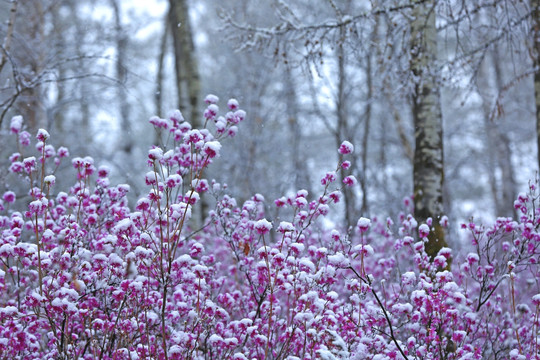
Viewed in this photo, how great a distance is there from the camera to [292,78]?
452 inches

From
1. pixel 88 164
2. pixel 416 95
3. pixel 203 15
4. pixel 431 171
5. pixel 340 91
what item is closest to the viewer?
pixel 88 164

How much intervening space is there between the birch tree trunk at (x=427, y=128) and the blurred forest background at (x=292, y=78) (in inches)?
2.7

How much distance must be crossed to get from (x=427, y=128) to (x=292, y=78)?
6273 millimetres

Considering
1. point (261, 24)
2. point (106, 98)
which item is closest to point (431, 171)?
point (106, 98)

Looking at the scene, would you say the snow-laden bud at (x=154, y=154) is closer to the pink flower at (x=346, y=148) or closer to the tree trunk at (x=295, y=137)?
the pink flower at (x=346, y=148)

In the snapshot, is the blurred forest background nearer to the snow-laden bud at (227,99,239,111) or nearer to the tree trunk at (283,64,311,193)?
the tree trunk at (283,64,311,193)

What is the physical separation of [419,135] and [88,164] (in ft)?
10.5

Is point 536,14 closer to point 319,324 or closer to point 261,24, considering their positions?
point 319,324

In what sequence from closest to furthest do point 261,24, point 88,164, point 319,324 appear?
point 319,324
point 88,164
point 261,24

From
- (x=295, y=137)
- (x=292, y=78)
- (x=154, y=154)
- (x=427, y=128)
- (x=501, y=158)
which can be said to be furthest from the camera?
(x=295, y=137)

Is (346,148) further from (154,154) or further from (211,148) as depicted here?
(154,154)

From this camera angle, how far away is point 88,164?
157 inches

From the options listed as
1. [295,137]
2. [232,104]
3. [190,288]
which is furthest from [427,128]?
[295,137]

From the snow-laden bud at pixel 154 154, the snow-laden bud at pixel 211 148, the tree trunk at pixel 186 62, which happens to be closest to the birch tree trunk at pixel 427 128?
the snow-laden bud at pixel 211 148
